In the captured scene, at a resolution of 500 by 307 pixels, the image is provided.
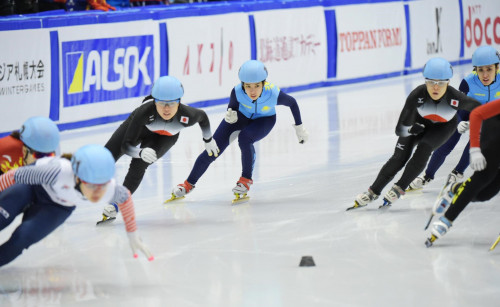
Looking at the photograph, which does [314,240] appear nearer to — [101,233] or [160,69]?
[101,233]

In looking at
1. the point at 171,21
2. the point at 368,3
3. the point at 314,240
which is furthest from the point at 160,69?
the point at 314,240

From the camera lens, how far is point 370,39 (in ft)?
54.3

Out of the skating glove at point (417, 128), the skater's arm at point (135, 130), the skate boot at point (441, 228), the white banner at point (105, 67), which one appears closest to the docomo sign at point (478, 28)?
Result: the white banner at point (105, 67)

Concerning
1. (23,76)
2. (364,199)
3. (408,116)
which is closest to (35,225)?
(364,199)

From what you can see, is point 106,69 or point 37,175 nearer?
point 37,175

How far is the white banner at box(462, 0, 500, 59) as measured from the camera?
62.5 feet

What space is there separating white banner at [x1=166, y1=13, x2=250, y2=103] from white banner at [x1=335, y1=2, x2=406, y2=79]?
2.73m

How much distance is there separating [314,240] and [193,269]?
1003 millimetres

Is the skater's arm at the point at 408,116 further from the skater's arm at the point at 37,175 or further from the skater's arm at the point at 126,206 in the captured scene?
the skater's arm at the point at 37,175

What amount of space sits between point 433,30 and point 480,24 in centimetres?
201

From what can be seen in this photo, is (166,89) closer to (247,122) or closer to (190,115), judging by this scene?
(190,115)

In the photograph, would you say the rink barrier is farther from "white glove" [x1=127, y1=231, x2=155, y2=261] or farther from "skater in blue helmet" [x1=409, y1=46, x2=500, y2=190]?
"white glove" [x1=127, y1=231, x2=155, y2=261]

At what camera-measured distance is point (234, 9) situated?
44.4ft

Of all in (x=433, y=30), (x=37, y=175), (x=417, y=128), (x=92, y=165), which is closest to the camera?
(x=92, y=165)
